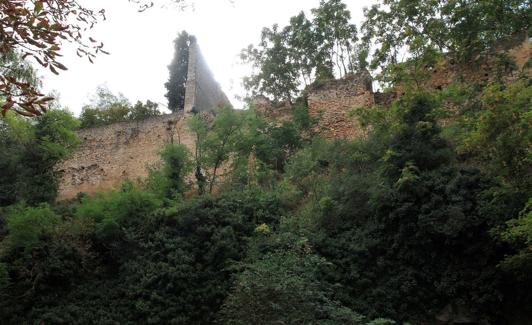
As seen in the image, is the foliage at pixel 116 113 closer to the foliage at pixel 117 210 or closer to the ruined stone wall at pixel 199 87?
the ruined stone wall at pixel 199 87

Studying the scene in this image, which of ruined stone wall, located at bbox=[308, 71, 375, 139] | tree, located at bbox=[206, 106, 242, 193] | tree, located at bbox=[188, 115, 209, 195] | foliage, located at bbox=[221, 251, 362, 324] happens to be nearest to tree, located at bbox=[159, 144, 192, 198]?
tree, located at bbox=[188, 115, 209, 195]

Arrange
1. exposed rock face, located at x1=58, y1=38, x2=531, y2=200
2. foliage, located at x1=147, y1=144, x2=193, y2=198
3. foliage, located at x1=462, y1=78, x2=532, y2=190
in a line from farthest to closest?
exposed rock face, located at x1=58, y1=38, x2=531, y2=200 < foliage, located at x1=147, y1=144, x2=193, y2=198 < foliage, located at x1=462, y1=78, x2=532, y2=190

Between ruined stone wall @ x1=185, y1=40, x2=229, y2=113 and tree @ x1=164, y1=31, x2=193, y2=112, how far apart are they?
3.75 ft

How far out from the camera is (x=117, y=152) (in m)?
19.8

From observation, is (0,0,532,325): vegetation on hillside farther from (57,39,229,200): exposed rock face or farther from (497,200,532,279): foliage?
(57,39,229,200): exposed rock face

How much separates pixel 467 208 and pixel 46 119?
1194 cm

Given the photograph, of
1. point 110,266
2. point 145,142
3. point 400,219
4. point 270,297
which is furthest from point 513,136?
point 145,142

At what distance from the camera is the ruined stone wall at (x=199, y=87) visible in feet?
64.7

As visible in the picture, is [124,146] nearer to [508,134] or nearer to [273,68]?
[273,68]

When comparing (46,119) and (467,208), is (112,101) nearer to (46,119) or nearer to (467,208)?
(46,119)

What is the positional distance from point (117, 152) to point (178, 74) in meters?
5.20

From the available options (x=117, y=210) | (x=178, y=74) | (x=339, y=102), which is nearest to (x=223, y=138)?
(x=117, y=210)

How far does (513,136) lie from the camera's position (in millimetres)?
8109

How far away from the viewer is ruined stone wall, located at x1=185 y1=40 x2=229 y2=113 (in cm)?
1972
